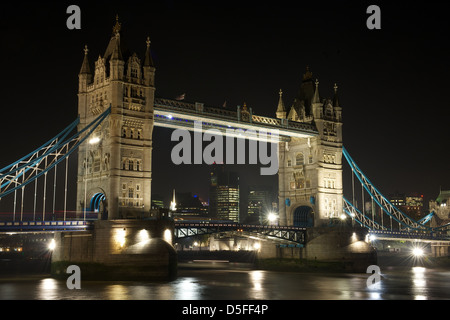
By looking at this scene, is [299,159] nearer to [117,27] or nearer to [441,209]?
[117,27]

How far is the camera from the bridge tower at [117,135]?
63.5 metres

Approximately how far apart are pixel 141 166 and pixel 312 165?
97.2 ft

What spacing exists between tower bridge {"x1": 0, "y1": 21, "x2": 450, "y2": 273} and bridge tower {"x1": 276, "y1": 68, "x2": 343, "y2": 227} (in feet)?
→ 0.48

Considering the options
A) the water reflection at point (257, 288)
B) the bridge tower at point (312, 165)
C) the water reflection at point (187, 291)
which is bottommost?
the water reflection at point (257, 288)

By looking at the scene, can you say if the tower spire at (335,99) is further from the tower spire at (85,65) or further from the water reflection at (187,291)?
the water reflection at (187,291)

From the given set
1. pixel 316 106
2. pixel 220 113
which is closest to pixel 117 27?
pixel 220 113

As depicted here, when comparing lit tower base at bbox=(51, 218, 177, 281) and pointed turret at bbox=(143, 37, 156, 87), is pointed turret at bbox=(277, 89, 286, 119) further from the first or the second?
lit tower base at bbox=(51, 218, 177, 281)

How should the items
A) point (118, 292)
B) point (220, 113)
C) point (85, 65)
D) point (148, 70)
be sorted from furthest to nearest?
point (220, 113) → point (85, 65) → point (148, 70) → point (118, 292)

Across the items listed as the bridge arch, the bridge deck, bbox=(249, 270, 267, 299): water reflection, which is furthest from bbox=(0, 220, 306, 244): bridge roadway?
the bridge deck

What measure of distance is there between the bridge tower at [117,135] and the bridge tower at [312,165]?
26575 millimetres

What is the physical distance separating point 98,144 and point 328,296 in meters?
29.7

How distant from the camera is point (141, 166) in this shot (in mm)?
65625

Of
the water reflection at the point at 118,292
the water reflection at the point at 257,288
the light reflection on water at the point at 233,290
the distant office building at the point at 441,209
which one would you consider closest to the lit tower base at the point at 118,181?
the light reflection on water at the point at 233,290

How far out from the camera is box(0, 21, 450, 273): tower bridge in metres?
59.0
